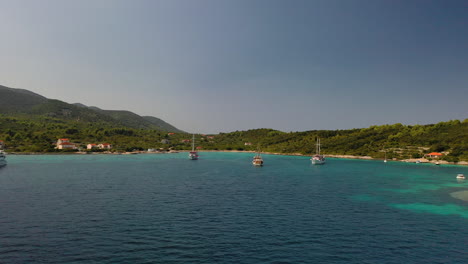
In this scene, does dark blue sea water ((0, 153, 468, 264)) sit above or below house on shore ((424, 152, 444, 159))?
below

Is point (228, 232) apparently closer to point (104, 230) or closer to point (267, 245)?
point (267, 245)

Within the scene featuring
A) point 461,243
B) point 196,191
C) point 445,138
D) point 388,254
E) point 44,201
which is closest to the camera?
point 388,254

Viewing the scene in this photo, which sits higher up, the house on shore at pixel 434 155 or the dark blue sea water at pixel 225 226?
the house on shore at pixel 434 155

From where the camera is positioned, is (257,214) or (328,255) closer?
(328,255)

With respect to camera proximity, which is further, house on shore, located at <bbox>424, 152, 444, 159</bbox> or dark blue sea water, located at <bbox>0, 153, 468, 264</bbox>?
house on shore, located at <bbox>424, 152, 444, 159</bbox>

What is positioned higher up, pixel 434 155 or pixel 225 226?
pixel 434 155

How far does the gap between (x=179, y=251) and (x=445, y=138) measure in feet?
752

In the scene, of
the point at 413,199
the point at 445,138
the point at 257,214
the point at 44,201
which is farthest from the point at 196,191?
the point at 445,138

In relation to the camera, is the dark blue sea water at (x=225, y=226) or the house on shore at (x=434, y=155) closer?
the dark blue sea water at (x=225, y=226)

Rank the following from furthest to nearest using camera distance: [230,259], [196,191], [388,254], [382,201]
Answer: [196,191]
[382,201]
[388,254]
[230,259]

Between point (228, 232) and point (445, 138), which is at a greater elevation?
point (445, 138)

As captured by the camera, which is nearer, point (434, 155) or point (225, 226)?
point (225, 226)

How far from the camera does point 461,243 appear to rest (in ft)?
106

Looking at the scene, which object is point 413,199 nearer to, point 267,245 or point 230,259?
point 267,245
